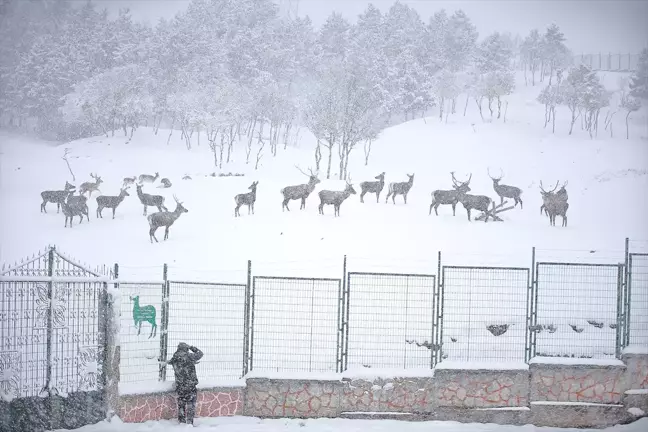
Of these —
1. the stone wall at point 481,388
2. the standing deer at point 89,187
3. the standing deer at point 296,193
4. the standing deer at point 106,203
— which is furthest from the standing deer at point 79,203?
the stone wall at point 481,388

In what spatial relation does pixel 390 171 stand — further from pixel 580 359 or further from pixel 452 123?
pixel 580 359

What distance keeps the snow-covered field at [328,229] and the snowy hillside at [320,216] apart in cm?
5

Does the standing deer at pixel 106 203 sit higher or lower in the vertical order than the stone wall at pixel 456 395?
higher

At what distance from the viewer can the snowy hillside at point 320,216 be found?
12875 mm

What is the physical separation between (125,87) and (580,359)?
2436 cm

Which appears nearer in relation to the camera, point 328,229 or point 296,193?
point 328,229

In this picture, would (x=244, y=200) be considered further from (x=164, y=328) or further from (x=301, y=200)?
(x=164, y=328)

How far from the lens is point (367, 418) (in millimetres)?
7043

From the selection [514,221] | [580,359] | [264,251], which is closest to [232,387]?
[580,359]

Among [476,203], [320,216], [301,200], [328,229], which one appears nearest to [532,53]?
[476,203]

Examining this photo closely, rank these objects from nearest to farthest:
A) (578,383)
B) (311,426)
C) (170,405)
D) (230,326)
→ (170,405)
(311,426)
(578,383)
(230,326)

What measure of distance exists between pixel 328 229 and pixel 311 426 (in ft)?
26.2

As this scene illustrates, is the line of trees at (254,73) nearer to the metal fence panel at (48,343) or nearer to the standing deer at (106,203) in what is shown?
the standing deer at (106,203)

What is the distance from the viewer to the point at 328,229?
14.5 metres
